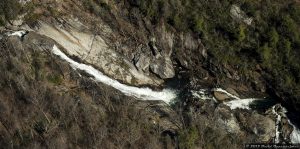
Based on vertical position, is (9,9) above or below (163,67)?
above

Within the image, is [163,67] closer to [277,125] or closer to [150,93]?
[150,93]

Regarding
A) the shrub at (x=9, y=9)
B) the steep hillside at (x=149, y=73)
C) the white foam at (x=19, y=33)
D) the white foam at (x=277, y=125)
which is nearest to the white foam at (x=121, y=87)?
the steep hillside at (x=149, y=73)

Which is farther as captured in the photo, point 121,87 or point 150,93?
point 150,93

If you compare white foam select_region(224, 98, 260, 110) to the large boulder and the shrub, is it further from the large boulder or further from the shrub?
the shrub

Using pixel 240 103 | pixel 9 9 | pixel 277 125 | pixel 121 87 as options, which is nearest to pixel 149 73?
pixel 121 87

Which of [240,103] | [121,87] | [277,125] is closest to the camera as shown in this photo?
[277,125]

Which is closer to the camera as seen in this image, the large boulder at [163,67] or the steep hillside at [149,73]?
the steep hillside at [149,73]

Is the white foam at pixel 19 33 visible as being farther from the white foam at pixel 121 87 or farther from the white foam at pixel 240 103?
→ the white foam at pixel 240 103

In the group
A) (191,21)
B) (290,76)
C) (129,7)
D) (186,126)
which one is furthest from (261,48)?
(129,7)
